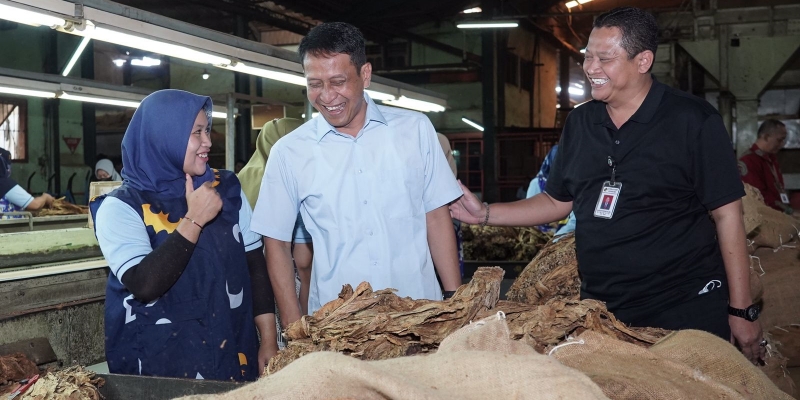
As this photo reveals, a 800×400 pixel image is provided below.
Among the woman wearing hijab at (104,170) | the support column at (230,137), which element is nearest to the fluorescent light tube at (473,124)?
the woman wearing hijab at (104,170)

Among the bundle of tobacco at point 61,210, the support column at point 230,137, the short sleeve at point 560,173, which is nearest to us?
the short sleeve at point 560,173

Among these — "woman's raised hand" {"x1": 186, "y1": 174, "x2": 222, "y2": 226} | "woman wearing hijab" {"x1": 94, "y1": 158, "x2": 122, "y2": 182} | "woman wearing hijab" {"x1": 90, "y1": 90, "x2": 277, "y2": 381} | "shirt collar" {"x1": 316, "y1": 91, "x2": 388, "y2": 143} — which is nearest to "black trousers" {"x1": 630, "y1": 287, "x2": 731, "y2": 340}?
"shirt collar" {"x1": 316, "y1": 91, "x2": 388, "y2": 143}

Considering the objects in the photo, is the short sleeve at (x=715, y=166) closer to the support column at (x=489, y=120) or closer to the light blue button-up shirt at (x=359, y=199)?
the light blue button-up shirt at (x=359, y=199)

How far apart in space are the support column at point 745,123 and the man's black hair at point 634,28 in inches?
289

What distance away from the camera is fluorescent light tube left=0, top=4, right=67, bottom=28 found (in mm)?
3383

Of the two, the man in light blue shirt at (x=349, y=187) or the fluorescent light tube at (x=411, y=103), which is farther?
the fluorescent light tube at (x=411, y=103)

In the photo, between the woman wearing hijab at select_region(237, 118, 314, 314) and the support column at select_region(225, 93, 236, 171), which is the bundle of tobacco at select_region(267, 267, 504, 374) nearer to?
the woman wearing hijab at select_region(237, 118, 314, 314)

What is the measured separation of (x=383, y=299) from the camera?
6.11 feet

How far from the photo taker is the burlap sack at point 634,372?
1354 mm

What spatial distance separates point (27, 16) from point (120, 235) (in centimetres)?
188

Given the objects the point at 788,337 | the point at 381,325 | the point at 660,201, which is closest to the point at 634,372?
the point at 381,325

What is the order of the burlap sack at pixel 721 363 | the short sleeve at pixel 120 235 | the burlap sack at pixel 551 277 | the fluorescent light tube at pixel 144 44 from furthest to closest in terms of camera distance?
the fluorescent light tube at pixel 144 44 → the burlap sack at pixel 551 277 → the short sleeve at pixel 120 235 → the burlap sack at pixel 721 363

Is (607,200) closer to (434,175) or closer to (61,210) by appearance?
(434,175)

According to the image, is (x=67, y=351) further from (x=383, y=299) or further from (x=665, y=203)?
(x=665, y=203)
